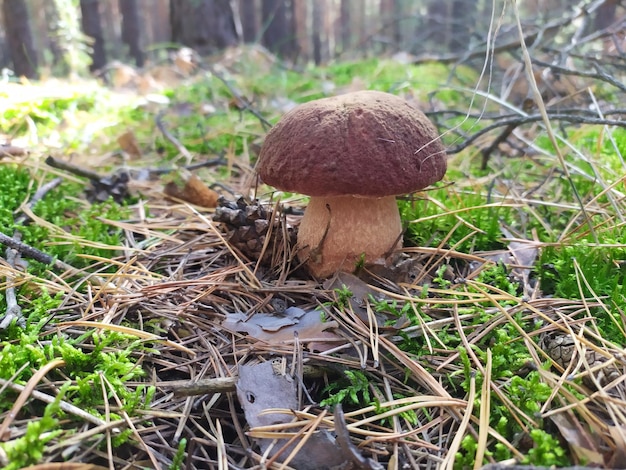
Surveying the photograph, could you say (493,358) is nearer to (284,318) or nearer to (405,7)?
(284,318)

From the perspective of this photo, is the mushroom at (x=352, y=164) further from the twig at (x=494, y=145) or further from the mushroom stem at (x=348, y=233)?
the twig at (x=494, y=145)

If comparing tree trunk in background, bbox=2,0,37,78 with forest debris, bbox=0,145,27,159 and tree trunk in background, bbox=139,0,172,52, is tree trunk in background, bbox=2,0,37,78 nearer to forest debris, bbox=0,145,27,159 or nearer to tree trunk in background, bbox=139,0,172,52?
forest debris, bbox=0,145,27,159

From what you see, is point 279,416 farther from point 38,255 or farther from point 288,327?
point 38,255

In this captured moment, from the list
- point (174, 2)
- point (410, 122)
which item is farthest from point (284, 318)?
point (174, 2)

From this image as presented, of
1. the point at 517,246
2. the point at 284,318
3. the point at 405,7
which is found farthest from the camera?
the point at 405,7

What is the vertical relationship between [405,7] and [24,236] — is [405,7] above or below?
above

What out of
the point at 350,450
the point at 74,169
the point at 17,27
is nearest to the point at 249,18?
the point at 17,27

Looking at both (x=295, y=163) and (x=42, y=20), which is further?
(x=42, y=20)

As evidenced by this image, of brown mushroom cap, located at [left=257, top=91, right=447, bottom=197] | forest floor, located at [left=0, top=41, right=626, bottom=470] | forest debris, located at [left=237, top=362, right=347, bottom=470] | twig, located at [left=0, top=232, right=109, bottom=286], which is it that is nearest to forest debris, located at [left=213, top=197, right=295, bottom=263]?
forest floor, located at [left=0, top=41, right=626, bottom=470]
